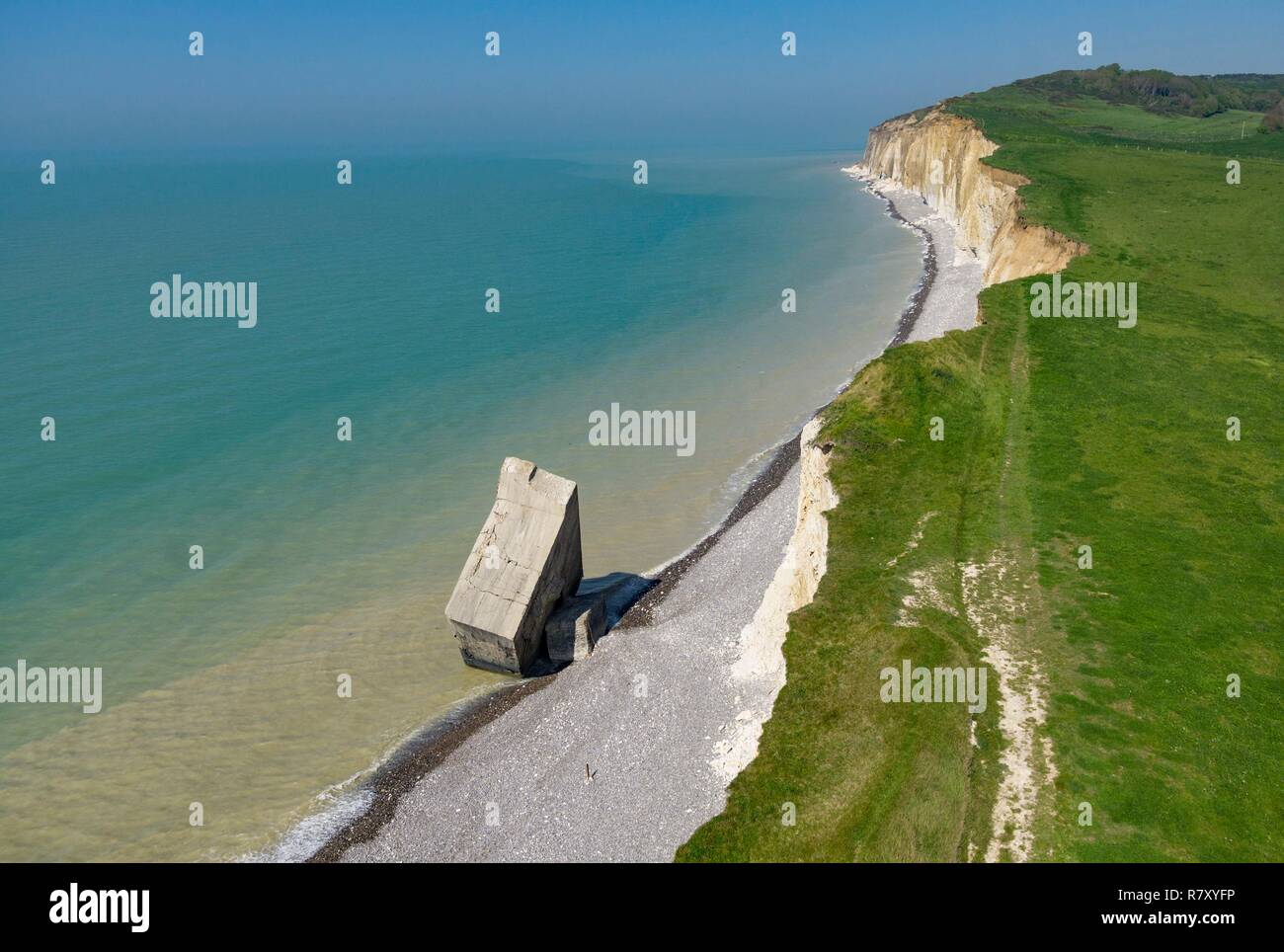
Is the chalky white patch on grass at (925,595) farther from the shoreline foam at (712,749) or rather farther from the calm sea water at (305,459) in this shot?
the calm sea water at (305,459)

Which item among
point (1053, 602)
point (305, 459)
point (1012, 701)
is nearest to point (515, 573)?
point (1012, 701)

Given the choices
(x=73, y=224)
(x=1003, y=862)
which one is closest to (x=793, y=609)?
(x=1003, y=862)

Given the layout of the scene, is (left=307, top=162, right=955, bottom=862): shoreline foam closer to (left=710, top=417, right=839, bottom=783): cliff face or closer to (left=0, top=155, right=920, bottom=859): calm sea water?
(left=710, top=417, right=839, bottom=783): cliff face

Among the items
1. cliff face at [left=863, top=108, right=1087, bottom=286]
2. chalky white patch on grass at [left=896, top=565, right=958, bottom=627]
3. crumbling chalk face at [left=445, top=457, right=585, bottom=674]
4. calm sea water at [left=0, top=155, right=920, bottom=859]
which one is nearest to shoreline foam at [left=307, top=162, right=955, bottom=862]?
calm sea water at [left=0, top=155, right=920, bottom=859]

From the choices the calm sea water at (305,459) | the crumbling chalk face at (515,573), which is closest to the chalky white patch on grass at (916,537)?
the crumbling chalk face at (515,573)
